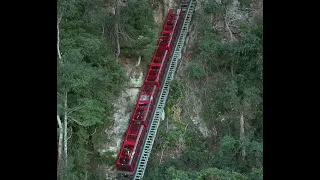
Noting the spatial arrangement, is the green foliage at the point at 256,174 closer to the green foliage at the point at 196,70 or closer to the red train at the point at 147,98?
the red train at the point at 147,98

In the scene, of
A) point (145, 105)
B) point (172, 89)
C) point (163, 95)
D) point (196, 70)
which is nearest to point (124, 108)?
point (145, 105)

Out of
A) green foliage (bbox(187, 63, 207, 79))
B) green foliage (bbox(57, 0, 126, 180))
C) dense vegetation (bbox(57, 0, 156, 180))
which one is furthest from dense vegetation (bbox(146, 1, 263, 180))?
green foliage (bbox(57, 0, 126, 180))

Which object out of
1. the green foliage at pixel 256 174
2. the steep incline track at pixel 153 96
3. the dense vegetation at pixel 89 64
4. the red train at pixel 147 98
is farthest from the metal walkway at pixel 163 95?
the green foliage at pixel 256 174

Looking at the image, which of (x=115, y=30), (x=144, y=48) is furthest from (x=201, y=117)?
(x=115, y=30)

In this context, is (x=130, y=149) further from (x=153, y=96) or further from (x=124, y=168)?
(x=153, y=96)
